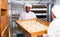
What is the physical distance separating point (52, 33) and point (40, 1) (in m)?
2.26

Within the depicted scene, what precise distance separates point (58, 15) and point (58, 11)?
47 mm

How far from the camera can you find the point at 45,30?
1.79 meters

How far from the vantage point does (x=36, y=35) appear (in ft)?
5.51

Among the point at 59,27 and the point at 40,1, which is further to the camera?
the point at 40,1

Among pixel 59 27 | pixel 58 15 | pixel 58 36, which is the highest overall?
pixel 58 15

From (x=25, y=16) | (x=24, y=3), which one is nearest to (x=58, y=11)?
(x=25, y=16)

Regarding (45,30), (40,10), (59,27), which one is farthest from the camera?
(40,10)

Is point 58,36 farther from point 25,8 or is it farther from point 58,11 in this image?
point 25,8

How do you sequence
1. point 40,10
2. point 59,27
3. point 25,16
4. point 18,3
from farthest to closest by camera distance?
1. point 40,10
2. point 18,3
3. point 25,16
4. point 59,27

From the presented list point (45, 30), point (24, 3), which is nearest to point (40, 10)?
point (24, 3)

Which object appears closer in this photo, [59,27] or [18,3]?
[59,27]

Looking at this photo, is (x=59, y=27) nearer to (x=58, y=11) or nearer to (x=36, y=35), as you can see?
(x=58, y=11)

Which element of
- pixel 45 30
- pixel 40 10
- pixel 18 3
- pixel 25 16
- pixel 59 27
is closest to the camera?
pixel 59 27

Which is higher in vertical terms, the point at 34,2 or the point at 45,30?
the point at 34,2
